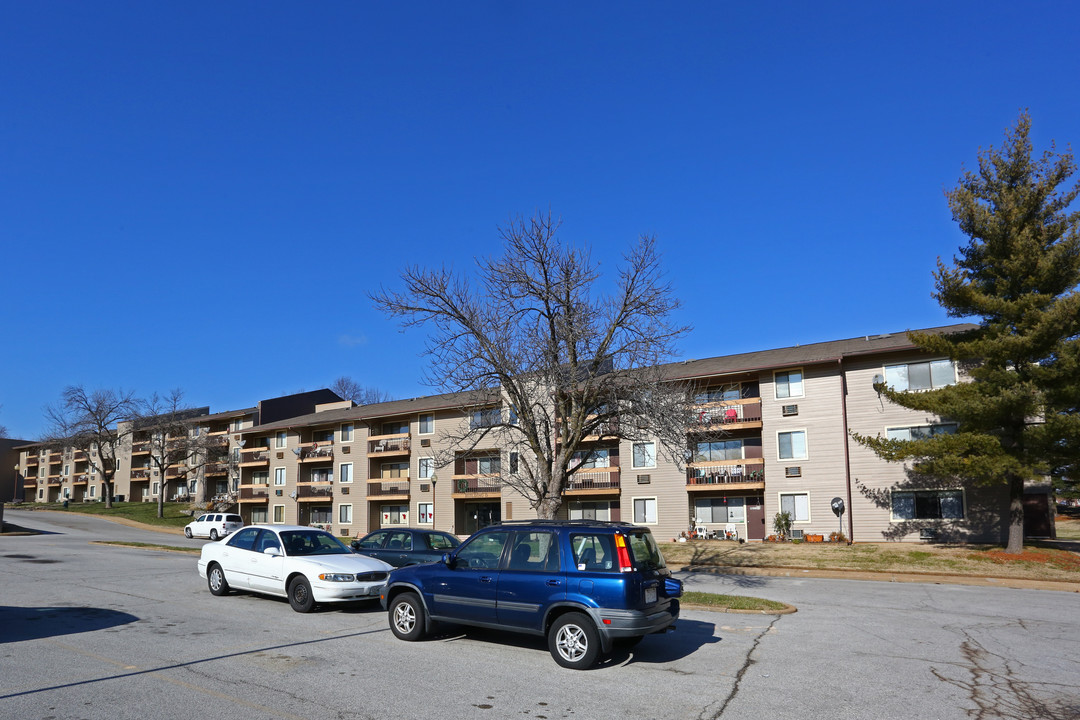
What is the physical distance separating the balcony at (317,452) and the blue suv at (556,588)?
42494mm

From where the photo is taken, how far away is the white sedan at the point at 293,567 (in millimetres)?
12867

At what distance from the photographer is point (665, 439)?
16156mm

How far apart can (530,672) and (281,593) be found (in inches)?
266

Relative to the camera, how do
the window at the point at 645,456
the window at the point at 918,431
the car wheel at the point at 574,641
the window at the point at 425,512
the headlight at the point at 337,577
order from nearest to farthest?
the car wheel at the point at 574,641
the headlight at the point at 337,577
the window at the point at 918,431
the window at the point at 645,456
the window at the point at 425,512

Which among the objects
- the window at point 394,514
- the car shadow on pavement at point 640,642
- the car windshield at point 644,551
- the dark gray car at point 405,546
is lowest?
the window at point 394,514

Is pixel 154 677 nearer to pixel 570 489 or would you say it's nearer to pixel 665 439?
pixel 665 439

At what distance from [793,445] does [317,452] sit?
1297 inches

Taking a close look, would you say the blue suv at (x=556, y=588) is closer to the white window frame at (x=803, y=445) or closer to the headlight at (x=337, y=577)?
the headlight at (x=337, y=577)

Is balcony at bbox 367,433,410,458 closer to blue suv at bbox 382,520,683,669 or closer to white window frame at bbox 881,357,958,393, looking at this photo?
white window frame at bbox 881,357,958,393

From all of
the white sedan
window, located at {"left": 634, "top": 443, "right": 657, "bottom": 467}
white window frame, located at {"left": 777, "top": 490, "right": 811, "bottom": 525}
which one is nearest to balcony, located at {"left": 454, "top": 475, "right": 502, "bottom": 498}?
window, located at {"left": 634, "top": 443, "right": 657, "bottom": 467}

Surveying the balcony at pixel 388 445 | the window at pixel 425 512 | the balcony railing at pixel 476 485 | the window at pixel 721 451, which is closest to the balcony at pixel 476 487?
the balcony railing at pixel 476 485

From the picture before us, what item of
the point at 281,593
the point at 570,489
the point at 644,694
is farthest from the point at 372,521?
the point at 644,694

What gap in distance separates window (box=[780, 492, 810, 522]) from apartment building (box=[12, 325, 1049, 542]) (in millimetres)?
47

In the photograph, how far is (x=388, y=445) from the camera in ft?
155
